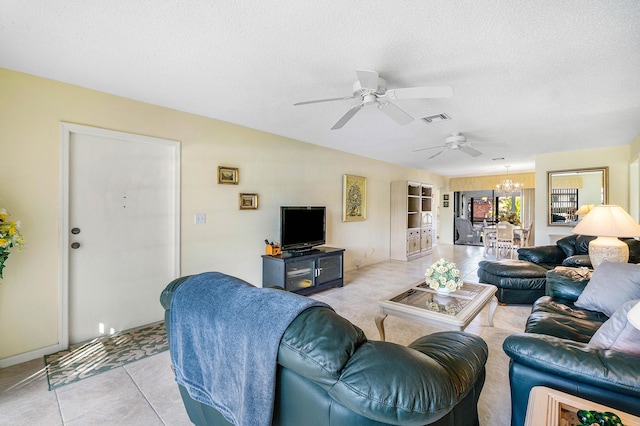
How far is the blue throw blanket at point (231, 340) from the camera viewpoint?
3.08ft

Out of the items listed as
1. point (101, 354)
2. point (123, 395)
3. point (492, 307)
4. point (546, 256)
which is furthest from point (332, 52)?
point (546, 256)

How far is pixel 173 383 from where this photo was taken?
6.75 ft

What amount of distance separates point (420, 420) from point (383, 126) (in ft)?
11.5

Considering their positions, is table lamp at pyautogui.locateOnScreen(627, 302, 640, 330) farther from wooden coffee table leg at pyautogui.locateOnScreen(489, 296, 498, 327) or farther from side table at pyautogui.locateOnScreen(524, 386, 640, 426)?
wooden coffee table leg at pyautogui.locateOnScreen(489, 296, 498, 327)

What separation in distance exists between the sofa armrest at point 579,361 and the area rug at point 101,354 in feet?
8.94

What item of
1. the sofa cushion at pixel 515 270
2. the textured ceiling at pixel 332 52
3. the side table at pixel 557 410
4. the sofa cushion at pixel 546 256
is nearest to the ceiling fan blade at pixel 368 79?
the textured ceiling at pixel 332 52

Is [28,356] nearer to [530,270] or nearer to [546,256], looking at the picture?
[530,270]

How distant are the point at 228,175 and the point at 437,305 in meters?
2.80

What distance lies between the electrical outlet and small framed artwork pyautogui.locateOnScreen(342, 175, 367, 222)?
8.88ft

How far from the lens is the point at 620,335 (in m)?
1.35

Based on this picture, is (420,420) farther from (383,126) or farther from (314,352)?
(383,126)

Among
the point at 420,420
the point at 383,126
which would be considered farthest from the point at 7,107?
the point at 383,126

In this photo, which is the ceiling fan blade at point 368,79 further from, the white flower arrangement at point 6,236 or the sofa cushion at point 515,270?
the sofa cushion at point 515,270

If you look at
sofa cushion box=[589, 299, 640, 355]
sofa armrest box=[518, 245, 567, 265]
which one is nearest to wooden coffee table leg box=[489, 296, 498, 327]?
sofa cushion box=[589, 299, 640, 355]
